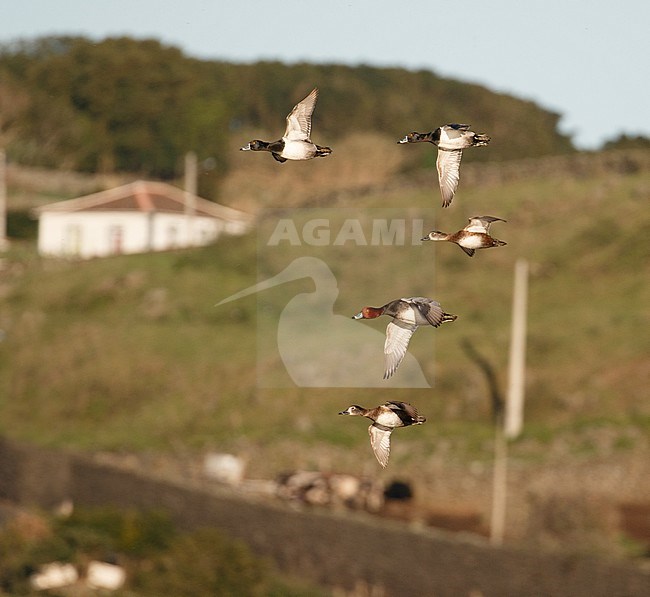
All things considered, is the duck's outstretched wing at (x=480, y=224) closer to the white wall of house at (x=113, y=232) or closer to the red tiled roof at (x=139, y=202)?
the red tiled roof at (x=139, y=202)

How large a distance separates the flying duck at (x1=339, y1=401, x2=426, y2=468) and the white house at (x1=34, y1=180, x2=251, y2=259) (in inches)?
3555

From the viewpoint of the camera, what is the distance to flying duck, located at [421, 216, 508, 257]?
7.18 meters

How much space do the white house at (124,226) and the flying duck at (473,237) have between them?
90.4 meters

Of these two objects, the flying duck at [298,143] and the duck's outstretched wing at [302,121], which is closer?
the flying duck at [298,143]

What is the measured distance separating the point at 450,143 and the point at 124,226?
93.5 meters

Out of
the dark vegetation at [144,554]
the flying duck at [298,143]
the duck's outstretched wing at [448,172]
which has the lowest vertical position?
the dark vegetation at [144,554]

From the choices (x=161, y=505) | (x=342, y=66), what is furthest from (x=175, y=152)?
(x=161, y=505)

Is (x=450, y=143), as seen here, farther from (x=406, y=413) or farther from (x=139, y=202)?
(x=139, y=202)

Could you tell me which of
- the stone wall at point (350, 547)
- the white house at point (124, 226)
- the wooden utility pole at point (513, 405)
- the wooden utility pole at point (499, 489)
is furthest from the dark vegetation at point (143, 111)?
the stone wall at point (350, 547)

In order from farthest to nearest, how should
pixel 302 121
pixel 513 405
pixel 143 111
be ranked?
pixel 143 111
pixel 513 405
pixel 302 121

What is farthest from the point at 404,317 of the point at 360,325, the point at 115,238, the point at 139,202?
the point at 115,238

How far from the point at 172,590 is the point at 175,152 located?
319ft

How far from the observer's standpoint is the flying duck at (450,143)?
7.24 meters

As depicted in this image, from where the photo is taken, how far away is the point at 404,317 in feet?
23.9
